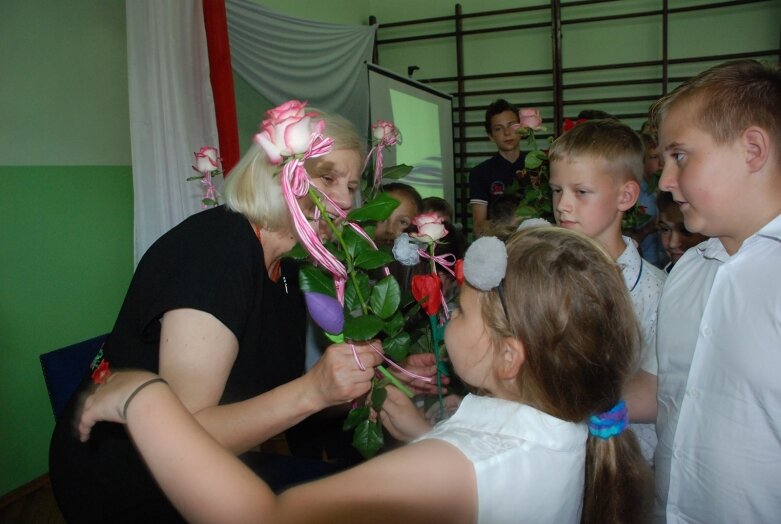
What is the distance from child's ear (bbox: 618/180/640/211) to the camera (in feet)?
5.57

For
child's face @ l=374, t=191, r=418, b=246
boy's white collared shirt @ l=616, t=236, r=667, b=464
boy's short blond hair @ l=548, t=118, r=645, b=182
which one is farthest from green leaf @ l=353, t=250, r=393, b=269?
child's face @ l=374, t=191, r=418, b=246

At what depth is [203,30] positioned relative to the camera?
9.30ft

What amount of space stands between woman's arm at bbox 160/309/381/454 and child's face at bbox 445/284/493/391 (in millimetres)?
189

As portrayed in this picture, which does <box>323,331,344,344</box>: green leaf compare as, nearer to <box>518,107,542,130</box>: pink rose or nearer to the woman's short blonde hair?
the woman's short blonde hair

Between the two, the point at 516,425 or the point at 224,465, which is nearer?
the point at 224,465

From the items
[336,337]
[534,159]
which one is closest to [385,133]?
[534,159]

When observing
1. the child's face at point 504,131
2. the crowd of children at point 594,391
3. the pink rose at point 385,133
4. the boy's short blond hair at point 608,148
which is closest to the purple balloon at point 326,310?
the crowd of children at point 594,391

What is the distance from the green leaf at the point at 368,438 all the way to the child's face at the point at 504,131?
335 centimetres

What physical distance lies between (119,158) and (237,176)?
2.17 metres

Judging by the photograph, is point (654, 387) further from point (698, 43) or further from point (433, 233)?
point (698, 43)

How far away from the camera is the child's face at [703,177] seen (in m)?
1.10

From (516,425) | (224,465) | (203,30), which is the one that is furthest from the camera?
(203,30)

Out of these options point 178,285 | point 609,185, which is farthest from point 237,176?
point 609,185

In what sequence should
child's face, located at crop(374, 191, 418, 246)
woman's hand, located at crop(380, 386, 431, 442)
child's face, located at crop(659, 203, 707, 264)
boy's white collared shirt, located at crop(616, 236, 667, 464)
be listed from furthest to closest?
child's face, located at crop(374, 191, 418, 246), child's face, located at crop(659, 203, 707, 264), boy's white collared shirt, located at crop(616, 236, 667, 464), woman's hand, located at crop(380, 386, 431, 442)
